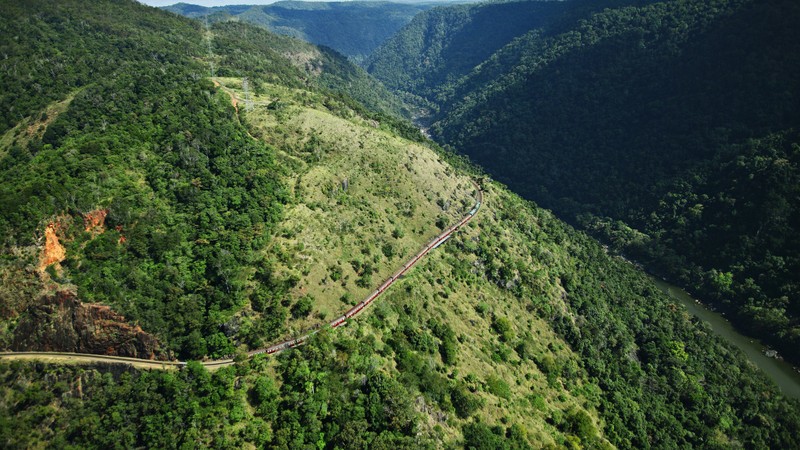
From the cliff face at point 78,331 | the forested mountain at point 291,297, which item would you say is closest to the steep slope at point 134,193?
the forested mountain at point 291,297

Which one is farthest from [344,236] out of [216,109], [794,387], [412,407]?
[794,387]

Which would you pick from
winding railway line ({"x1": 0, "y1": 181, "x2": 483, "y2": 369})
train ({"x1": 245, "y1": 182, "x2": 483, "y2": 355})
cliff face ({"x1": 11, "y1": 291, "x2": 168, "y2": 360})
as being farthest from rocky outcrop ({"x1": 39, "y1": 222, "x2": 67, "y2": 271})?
train ({"x1": 245, "y1": 182, "x2": 483, "y2": 355})

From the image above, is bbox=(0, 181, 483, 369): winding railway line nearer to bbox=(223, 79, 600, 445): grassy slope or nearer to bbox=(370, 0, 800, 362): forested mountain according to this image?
bbox=(223, 79, 600, 445): grassy slope

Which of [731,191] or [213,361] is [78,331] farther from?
[731,191]

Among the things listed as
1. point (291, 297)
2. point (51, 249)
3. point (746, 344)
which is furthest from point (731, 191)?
point (51, 249)

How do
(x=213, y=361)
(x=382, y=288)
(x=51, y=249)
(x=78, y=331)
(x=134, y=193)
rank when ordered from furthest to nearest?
(x=382, y=288), (x=134, y=193), (x=51, y=249), (x=213, y=361), (x=78, y=331)

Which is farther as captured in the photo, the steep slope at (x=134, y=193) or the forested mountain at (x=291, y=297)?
the steep slope at (x=134, y=193)

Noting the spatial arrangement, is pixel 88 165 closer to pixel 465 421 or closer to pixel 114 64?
pixel 465 421

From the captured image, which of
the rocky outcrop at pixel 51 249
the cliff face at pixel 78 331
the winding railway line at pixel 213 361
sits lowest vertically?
the winding railway line at pixel 213 361

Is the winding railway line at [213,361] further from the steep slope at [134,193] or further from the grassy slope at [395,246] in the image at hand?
the steep slope at [134,193]
